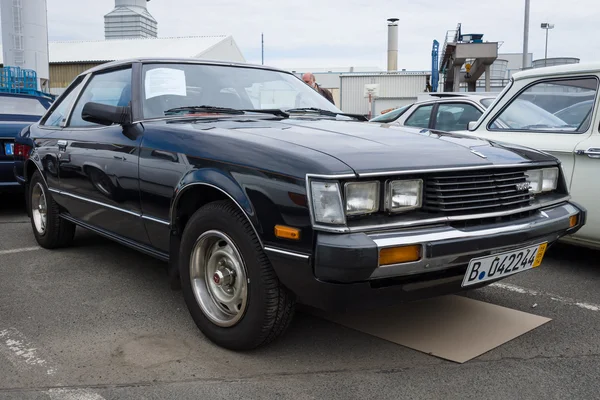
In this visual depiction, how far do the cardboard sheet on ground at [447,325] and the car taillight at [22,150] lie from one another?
3.23 metres

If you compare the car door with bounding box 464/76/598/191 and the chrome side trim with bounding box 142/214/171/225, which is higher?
the car door with bounding box 464/76/598/191

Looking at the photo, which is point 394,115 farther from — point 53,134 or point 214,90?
point 53,134

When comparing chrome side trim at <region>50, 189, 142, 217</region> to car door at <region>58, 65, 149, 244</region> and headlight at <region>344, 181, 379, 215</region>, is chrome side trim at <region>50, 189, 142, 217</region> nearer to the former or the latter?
car door at <region>58, 65, 149, 244</region>

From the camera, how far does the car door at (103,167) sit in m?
3.41

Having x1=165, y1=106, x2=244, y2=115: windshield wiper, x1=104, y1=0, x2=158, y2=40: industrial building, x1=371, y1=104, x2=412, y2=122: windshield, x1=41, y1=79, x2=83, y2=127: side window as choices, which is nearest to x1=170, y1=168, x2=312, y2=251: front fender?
x1=165, y1=106, x2=244, y2=115: windshield wiper

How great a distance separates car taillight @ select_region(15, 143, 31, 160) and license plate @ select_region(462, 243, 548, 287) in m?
4.05

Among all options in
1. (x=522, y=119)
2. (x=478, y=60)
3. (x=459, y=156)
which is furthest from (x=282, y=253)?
(x=478, y=60)

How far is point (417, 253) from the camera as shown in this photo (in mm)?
2311

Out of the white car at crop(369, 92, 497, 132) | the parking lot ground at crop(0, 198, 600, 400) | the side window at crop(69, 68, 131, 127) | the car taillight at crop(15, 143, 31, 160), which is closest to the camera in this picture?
the parking lot ground at crop(0, 198, 600, 400)

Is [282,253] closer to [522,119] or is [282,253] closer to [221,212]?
[221,212]

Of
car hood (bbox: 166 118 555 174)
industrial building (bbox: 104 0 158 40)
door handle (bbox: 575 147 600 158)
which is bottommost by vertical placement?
door handle (bbox: 575 147 600 158)

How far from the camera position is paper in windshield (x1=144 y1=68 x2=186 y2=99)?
3607 millimetres

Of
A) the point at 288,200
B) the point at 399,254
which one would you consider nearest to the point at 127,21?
the point at 288,200

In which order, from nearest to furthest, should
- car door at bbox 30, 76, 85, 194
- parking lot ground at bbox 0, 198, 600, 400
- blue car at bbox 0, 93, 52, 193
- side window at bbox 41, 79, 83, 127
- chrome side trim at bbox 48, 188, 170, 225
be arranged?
parking lot ground at bbox 0, 198, 600, 400 < chrome side trim at bbox 48, 188, 170, 225 < car door at bbox 30, 76, 85, 194 < side window at bbox 41, 79, 83, 127 < blue car at bbox 0, 93, 52, 193
